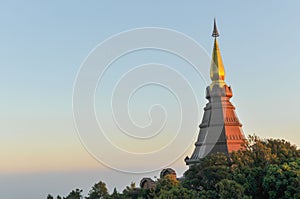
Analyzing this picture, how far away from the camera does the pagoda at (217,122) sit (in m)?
54.5

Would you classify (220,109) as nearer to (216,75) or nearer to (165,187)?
(216,75)

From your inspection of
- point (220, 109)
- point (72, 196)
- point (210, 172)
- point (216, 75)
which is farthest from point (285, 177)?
point (216, 75)

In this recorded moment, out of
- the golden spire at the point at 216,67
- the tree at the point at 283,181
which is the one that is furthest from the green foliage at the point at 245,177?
the golden spire at the point at 216,67

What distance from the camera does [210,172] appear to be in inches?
1331

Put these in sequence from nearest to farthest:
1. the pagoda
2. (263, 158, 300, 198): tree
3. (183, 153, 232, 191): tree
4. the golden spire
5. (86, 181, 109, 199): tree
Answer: (263, 158, 300, 198): tree → (183, 153, 232, 191): tree → (86, 181, 109, 199): tree → the pagoda → the golden spire

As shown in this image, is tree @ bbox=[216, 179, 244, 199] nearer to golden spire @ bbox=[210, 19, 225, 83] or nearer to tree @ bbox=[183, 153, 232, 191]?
tree @ bbox=[183, 153, 232, 191]

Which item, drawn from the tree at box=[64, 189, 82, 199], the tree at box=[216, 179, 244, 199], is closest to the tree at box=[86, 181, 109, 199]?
the tree at box=[64, 189, 82, 199]

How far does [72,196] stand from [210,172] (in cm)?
2029

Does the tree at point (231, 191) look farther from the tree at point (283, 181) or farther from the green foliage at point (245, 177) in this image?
the tree at point (283, 181)

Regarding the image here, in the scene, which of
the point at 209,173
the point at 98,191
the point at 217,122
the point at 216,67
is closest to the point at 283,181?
the point at 209,173

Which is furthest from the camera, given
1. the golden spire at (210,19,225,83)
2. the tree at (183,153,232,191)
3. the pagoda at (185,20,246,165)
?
the golden spire at (210,19,225,83)

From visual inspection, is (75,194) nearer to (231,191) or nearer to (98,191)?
(98,191)

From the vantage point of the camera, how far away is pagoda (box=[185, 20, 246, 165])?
54.5 metres

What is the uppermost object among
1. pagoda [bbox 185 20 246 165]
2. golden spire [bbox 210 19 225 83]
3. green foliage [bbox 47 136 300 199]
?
golden spire [bbox 210 19 225 83]
